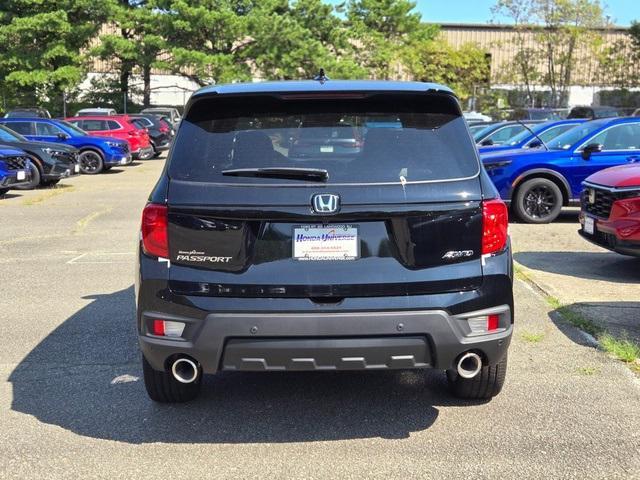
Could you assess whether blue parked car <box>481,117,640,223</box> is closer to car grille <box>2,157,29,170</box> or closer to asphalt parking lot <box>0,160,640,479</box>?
asphalt parking lot <box>0,160,640,479</box>

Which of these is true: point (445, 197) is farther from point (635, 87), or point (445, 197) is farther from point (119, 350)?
point (635, 87)

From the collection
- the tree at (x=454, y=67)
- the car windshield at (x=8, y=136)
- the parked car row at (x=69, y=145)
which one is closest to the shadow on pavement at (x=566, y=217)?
the parked car row at (x=69, y=145)

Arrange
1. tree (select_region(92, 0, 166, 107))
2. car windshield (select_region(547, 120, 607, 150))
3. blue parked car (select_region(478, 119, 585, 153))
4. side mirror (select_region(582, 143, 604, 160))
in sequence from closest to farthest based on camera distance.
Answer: side mirror (select_region(582, 143, 604, 160))
car windshield (select_region(547, 120, 607, 150))
blue parked car (select_region(478, 119, 585, 153))
tree (select_region(92, 0, 166, 107))

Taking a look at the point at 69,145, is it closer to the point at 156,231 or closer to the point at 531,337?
the point at 531,337

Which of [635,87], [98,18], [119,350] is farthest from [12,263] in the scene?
[635,87]

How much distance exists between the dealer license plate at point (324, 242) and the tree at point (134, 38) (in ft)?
126

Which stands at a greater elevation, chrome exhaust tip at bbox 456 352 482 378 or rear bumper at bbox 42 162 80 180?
chrome exhaust tip at bbox 456 352 482 378

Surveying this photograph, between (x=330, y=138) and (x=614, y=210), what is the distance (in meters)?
4.92

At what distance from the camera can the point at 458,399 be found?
4.64 metres

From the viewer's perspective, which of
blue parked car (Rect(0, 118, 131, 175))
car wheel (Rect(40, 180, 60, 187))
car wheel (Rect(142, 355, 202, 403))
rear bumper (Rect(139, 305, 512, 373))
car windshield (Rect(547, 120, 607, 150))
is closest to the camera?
rear bumper (Rect(139, 305, 512, 373))

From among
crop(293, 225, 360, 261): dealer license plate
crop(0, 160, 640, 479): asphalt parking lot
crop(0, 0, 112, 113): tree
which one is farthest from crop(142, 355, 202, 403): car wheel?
crop(0, 0, 112, 113): tree

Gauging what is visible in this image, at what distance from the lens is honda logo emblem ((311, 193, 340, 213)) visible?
3.73 m

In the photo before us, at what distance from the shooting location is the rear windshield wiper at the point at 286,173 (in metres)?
A: 3.81

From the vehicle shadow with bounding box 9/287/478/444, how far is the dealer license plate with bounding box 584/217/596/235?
4.04 meters
